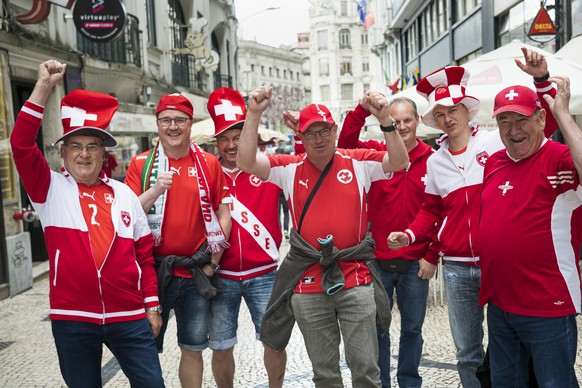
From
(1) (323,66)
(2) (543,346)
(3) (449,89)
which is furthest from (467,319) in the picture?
(1) (323,66)

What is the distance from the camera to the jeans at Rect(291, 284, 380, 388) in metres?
3.60

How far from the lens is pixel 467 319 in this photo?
3.90m

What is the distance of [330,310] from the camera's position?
370 cm

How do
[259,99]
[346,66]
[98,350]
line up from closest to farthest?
[98,350] → [259,99] → [346,66]

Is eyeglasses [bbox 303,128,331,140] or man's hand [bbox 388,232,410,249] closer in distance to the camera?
eyeglasses [bbox 303,128,331,140]

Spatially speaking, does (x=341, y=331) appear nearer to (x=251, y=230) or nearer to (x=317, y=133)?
(x=251, y=230)

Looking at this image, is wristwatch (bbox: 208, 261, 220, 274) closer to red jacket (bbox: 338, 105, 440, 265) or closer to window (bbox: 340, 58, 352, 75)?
red jacket (bbox: 338, 105, 440, 265)

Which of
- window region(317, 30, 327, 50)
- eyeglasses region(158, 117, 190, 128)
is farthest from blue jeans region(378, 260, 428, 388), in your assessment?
window region(317, 30, 327, 50)

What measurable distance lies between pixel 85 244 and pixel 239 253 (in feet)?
4.32

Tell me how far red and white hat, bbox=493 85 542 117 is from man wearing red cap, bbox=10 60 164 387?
6.67 ft

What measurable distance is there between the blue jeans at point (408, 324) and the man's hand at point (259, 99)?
5.28 feet

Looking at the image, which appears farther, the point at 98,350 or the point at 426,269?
the point at 426,269

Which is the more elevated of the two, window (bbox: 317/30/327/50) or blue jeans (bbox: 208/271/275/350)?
window (bbox: 317/30/327/50)

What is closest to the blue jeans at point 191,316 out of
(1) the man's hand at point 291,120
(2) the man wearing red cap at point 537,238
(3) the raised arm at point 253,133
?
(3) the raised arm at point 253,133
